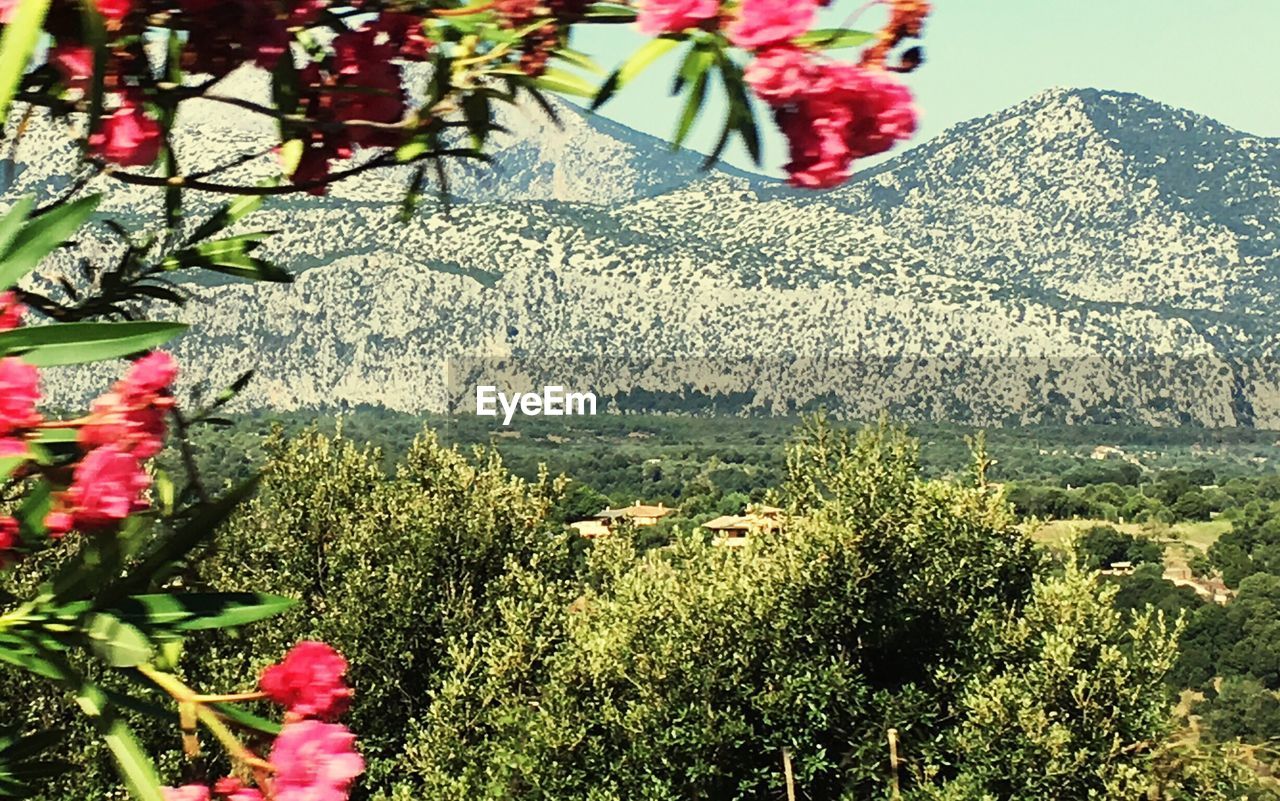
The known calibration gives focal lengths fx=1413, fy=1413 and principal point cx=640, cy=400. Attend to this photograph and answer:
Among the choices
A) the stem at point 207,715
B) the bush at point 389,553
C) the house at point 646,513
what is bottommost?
the house at point 646,513

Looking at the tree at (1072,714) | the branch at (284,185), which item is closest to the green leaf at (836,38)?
the branch at (284,185)

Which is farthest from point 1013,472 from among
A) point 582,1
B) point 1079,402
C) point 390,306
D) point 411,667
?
point 582,1

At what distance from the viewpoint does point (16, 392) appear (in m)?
1.43

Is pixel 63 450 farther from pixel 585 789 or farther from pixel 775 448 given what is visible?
pixel 775 448

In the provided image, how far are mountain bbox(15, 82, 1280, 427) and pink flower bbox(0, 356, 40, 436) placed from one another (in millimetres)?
82995

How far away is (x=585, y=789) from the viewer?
66.5 feet

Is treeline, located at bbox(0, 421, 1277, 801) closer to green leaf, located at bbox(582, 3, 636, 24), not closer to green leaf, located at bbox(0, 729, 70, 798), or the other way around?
green leaf, located at bbox(0, 729, 70, 798)

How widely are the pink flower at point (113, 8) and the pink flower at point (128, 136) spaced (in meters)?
0.25

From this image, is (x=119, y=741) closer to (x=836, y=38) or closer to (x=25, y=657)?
(x=25, y=657)

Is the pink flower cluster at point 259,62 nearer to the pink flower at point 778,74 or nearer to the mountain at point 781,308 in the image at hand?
the pink flower at point 778,74

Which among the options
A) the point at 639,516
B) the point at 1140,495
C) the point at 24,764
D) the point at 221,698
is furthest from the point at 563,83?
the point at 1140,495

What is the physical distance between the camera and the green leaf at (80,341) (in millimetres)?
1478

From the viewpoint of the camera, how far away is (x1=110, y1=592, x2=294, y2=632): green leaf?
1.55 metres

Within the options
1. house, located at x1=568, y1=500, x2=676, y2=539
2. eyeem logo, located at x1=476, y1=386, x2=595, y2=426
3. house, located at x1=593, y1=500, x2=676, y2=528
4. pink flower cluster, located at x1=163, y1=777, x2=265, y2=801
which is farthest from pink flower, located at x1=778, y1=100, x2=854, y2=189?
eyeem logo, located at x1=476, y1=386, x2=595, y2=426
